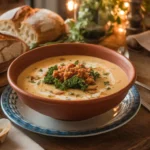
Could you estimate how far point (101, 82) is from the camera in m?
1.06

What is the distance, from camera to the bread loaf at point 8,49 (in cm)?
133

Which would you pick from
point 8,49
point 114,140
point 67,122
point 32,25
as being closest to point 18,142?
point 67,122

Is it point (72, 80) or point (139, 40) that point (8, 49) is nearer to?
point (72, 80)

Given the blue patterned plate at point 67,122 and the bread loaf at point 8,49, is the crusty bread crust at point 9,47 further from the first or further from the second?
the blue patterned plate at point 67,122

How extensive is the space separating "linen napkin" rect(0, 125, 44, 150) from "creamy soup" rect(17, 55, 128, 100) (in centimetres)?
12

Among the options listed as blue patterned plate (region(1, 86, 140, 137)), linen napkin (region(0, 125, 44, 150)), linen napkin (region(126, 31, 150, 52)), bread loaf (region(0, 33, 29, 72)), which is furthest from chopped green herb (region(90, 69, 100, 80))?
linen napkin (region(126, 31, 150, 52))

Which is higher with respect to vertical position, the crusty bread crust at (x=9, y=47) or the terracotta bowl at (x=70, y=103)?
the terracotta bowl at (x=70, y=103)

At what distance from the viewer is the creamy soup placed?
3.31 ft

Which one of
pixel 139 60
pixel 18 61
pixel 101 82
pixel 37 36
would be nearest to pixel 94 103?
pixel 101 82

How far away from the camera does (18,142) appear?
0.96 m

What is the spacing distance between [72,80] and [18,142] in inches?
8.4

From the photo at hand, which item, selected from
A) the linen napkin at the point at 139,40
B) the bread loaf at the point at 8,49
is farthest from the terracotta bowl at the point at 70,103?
the linen napkin at the point at 139,40

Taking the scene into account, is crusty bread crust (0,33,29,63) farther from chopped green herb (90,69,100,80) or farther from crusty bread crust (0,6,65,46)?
Answer: chopped green herb (90,69,100,80)

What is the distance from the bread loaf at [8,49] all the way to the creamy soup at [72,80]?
19 centimetres
